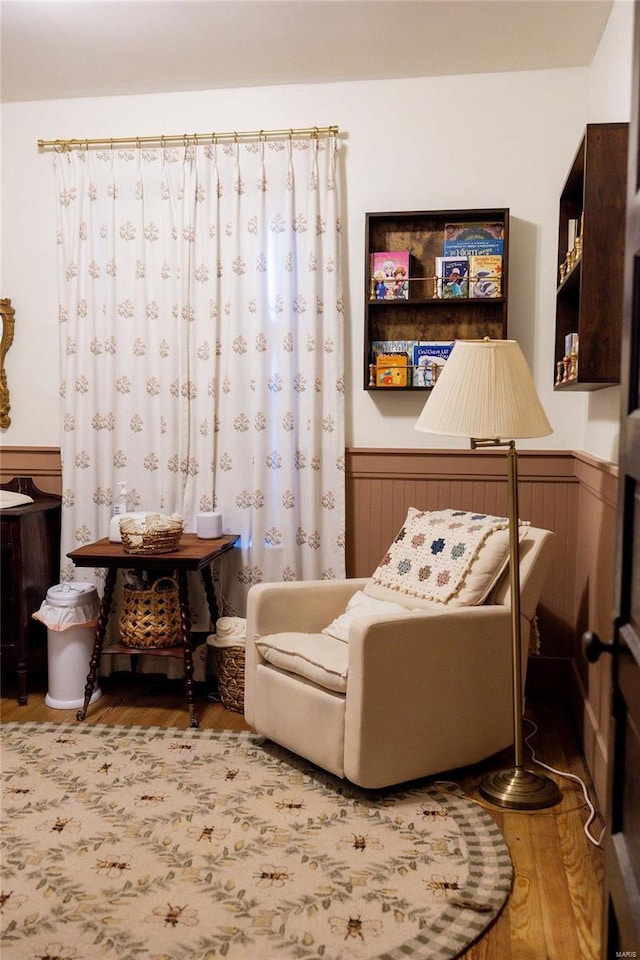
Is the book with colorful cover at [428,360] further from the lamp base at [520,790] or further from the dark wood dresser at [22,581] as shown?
the dark wood dresser at [22,581]

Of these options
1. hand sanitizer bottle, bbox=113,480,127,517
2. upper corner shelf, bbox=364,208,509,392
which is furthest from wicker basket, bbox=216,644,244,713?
upper corner shelf, bbox=364,208,509,392

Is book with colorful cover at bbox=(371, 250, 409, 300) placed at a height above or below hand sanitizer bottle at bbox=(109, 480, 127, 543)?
above

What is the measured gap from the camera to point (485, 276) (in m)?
3.50

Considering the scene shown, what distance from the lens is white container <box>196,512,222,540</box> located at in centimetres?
365

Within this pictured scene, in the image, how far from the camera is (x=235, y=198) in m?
3.71

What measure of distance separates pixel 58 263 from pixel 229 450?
3.81 feet

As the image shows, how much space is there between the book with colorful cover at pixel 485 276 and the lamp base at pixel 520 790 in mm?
1848

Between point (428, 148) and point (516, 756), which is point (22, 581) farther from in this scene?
point (428, 148)

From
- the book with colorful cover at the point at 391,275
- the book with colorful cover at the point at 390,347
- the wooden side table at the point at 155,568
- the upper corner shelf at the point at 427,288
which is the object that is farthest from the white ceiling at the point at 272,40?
the wooden side table at the point at 155,568

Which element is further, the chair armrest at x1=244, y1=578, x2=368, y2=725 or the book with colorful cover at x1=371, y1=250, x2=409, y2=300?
the book with colorful cover at x1=371, y1=250, x2=409, y2=300

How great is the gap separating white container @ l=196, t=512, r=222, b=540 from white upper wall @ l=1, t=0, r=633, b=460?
2.26 ft

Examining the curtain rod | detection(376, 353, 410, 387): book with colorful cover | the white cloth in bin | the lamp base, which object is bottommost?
the lamp base

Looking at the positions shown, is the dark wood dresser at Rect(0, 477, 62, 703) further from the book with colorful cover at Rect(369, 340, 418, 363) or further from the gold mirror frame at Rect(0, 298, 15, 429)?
the book with colorful cover at Rect(369, 340, 418, 363)

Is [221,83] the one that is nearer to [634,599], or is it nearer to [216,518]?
[216,518]
